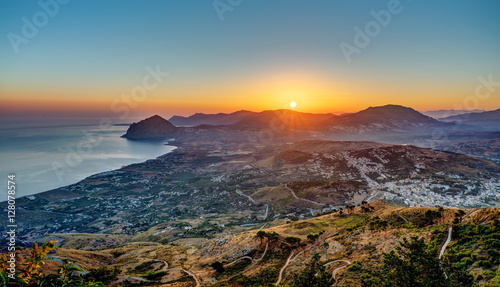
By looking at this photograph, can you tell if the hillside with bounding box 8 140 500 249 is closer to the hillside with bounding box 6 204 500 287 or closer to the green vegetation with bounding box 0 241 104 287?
the hillside with bounding box 6 204 500 287

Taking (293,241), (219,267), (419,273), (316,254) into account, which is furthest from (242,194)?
(419,273)

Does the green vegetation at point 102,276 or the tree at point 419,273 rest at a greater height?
the tree at point 419,273

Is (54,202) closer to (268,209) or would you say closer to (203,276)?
(268,209)

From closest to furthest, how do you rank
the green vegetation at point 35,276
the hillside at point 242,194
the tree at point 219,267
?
the green vegetation at point 35,276
the tree at point 219,267
the hillside at point 242,194

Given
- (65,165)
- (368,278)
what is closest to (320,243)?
(368,278)

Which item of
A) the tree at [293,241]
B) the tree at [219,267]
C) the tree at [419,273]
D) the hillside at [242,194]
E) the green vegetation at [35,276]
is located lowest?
the hillside at [242,194]

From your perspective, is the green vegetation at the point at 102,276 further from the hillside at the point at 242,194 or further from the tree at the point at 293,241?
the hillside at the point at 242,194

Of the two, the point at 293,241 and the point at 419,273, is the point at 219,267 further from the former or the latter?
the point at 419,273

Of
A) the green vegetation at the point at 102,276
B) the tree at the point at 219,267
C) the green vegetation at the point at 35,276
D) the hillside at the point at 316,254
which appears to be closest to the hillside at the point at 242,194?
the hillside at the point at 316,254

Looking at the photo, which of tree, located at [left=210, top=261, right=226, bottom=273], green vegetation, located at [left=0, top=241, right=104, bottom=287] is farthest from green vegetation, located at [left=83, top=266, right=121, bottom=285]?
green vegetation, located at [left=0, top=241, right=104, bottom=287]
